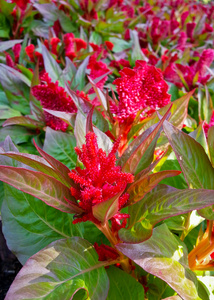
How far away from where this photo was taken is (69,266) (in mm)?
656

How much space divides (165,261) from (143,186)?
0.19 meters

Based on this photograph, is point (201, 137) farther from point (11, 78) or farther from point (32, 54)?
point (32, 54)

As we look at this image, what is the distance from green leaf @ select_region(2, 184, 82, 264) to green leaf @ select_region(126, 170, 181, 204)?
27 cm

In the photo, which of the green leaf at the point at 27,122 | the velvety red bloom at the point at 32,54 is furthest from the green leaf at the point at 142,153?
the velvety red bloom at the point at 32,54

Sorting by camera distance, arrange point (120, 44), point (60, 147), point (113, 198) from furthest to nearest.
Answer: point (120, 44) < point (60, 147) < point (113, 198)

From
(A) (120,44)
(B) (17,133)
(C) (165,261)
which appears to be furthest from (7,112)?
(A) (120,44)

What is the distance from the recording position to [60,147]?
1002 millimetres

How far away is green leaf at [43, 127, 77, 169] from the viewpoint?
995mm

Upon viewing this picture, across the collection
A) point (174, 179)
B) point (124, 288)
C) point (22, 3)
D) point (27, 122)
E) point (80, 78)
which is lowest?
point (124, 288)

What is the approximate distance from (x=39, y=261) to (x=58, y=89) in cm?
59

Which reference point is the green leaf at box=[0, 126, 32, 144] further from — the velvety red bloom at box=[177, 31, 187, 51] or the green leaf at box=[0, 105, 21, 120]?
the velvety red bloom at box=[177, 31, 187, 51]

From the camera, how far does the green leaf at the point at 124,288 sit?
76 cm

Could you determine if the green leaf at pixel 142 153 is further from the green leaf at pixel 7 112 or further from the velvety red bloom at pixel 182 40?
the velvety red bloom at pixel 182 40

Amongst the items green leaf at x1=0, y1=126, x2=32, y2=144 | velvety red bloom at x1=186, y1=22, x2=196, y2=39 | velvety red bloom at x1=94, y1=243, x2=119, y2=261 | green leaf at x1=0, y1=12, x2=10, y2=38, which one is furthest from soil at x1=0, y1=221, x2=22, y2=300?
velvety red bloom at x1=186, y1=22, x2=196, y2=39
